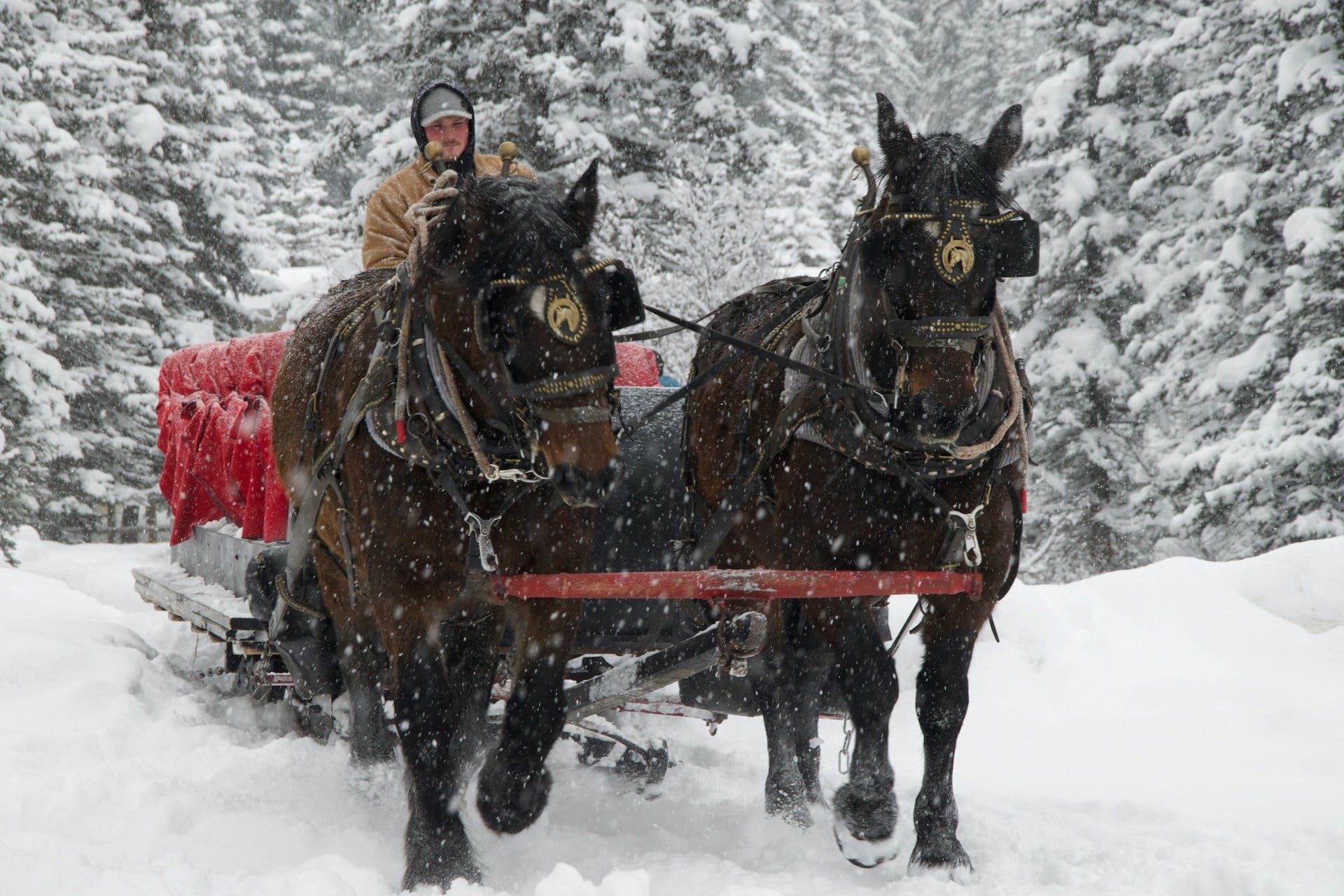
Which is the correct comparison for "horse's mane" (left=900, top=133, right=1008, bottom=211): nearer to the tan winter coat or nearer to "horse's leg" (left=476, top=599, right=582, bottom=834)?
"horse's leg" (left=476, top=599, right=582, bottom=834)

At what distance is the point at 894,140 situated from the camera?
3.71 meters

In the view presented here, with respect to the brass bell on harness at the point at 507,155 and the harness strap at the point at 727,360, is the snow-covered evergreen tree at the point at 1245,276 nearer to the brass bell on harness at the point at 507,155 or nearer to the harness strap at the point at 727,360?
the harness strap at the point at 727,360

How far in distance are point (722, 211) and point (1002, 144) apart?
11.9 meters

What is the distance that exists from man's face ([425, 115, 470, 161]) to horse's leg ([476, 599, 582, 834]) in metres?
2.49

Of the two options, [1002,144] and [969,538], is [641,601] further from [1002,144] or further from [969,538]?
[1002,144]

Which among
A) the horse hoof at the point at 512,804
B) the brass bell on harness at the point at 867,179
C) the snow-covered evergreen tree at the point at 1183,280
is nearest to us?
the horse hoof at the point at 512,804

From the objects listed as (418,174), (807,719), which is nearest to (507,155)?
(418,174)

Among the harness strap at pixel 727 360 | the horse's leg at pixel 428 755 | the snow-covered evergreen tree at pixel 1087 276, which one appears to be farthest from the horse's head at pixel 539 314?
the snow-covered evergreen tree at pixel 1087 276

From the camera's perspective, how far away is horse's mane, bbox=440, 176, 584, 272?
10.5 ft

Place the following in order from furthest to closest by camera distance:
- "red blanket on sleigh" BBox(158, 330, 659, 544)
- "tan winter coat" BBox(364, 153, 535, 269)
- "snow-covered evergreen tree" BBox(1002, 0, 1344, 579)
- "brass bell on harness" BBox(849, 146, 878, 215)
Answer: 1. "snow-covered evergreen tree" BBox(1002, 0, 1344, 579)
2. "red blanket on sleigh" BBox(158, 330, 659, 544)
3. "tan winter coat" BBox(364, 153, 535, 269)
4. "brass bell on harness" BBox(849, 146, 878, 215)

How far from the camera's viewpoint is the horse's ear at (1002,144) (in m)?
3.75

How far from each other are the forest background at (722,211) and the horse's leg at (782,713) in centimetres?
814

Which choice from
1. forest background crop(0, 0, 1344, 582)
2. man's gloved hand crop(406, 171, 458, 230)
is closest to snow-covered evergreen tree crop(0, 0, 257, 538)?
forest background crop(0, 0, 1344, 582)

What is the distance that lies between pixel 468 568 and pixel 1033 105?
13.7 m
